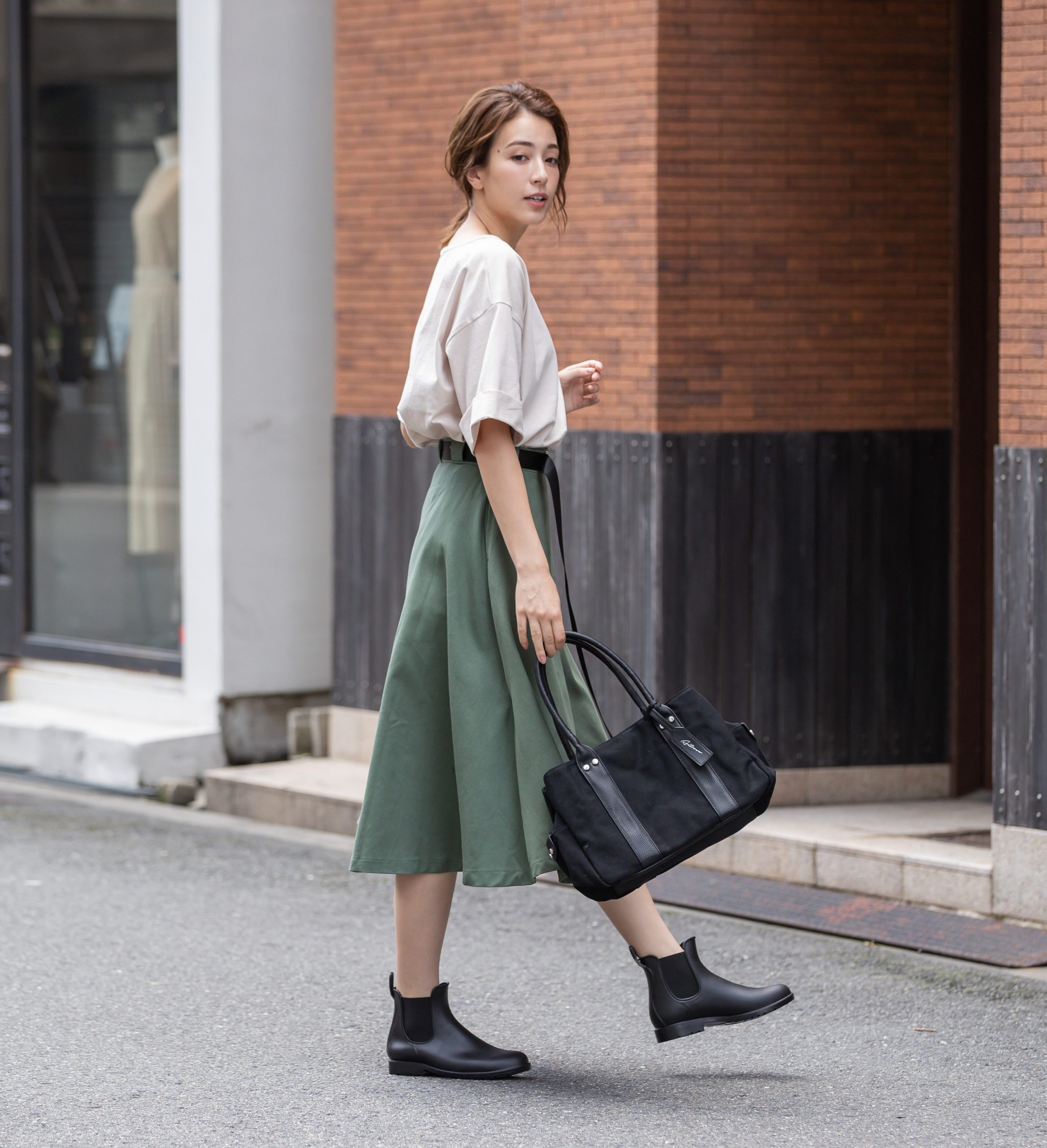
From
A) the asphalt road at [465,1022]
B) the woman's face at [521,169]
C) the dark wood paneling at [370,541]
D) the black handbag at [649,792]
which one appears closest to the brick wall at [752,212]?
the dark wood paneling at [370,541]

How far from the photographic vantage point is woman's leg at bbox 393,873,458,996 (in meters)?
4.67

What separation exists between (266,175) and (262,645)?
2105 mm

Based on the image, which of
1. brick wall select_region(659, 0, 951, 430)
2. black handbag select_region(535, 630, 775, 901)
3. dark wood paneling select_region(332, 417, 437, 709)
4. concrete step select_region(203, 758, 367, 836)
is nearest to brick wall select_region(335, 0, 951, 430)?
brick wall select_region(659, 0, 951, 430)

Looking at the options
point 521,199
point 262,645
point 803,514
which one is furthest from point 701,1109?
point 262,645

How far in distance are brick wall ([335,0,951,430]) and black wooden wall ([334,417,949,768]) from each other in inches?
5.9

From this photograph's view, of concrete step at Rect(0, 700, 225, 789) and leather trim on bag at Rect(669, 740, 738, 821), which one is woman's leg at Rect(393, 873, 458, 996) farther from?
concrete step at Rect(0, 700, 225, 789)

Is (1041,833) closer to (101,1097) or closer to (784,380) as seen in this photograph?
(784,380)

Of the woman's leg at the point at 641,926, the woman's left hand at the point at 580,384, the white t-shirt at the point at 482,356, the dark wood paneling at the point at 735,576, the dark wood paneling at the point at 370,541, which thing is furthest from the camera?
the dark wood paneling at the point at 370,541

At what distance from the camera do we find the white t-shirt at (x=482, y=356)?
442 cm

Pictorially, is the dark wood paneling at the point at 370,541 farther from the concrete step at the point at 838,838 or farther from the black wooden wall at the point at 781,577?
the black wooden wall at the point at 781,577

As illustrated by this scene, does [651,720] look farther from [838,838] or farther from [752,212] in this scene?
[752,212]

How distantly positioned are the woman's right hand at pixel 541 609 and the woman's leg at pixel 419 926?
63 centimetres

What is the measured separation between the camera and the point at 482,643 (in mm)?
4641

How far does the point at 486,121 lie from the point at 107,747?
513 centimetres
